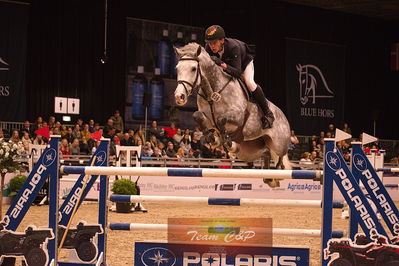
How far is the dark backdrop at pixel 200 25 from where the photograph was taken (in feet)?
53.7

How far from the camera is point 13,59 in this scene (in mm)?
15516

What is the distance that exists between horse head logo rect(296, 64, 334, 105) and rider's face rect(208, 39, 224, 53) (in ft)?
51.9

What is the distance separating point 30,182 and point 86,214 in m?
5.79

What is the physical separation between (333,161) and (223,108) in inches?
53.3

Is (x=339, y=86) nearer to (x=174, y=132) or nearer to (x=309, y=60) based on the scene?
(x=309, y=60)

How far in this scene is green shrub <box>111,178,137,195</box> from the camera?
32.2ft

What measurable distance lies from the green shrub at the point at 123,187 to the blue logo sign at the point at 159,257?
6.11 meters

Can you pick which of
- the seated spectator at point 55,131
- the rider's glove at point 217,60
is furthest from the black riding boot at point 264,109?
the seated spectator at point 55,131

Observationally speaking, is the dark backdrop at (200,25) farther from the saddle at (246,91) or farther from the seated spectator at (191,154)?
the saddle at (246,91)

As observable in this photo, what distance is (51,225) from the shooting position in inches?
145

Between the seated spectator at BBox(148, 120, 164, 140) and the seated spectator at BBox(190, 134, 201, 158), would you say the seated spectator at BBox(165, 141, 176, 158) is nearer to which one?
the seated spectator at BBox(190, 134, 201, 158)

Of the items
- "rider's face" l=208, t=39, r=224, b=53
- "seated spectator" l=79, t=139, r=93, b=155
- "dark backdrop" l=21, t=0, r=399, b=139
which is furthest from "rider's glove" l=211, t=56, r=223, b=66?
"dark backdrop" l=21, t=0, r=399, b=139

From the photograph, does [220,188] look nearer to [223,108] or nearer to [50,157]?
[223,108]

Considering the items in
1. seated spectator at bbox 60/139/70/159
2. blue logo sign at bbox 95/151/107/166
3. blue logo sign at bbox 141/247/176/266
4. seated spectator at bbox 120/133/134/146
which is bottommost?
blue logo sign at bbox 141/247/176/266
